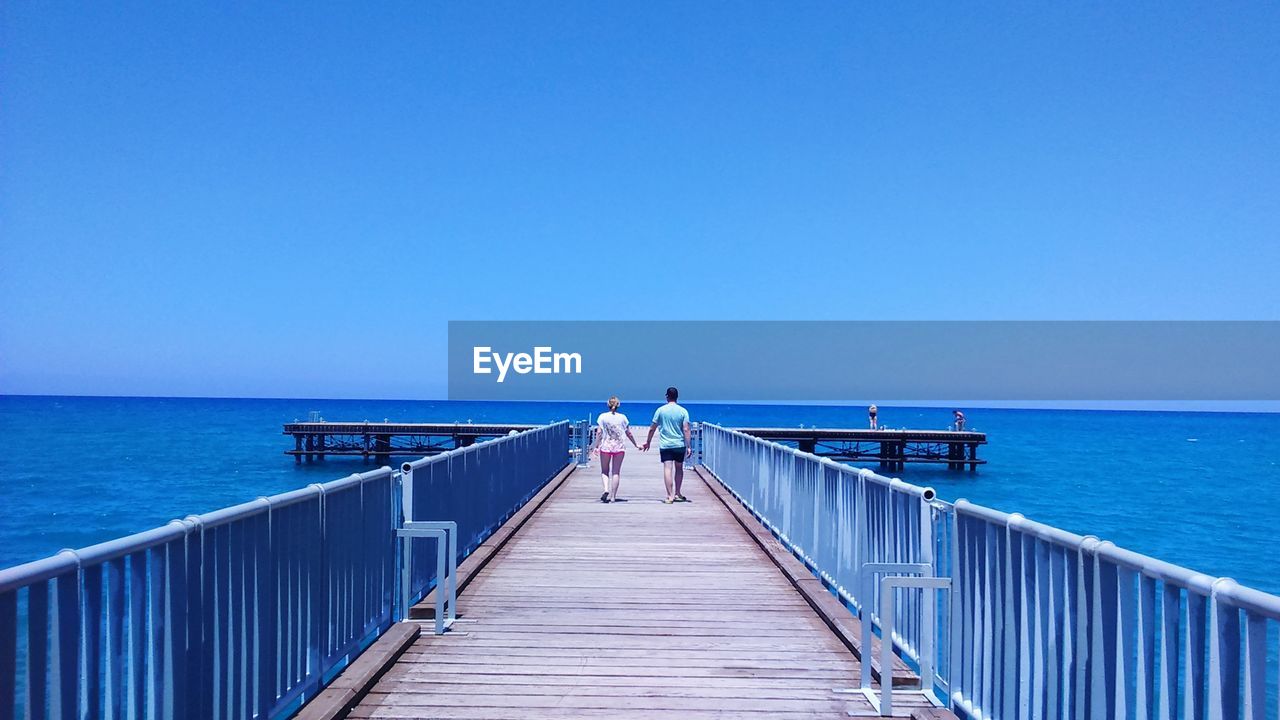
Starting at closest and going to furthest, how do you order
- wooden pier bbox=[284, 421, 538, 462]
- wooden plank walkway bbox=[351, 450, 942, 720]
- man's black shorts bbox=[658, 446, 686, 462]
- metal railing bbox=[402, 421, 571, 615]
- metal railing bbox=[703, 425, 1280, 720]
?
1. metal railing bbox=[703, 425, 1280, 720]
2. wooden plank walkway bbox=[351, 450, 942, 720]
3. metal railing bbox=[402, 421, 571, 615]
4. man's black shorts bbox=[658, 446, 686, 462]
5. wooden pier bbox=[284, 421, 538, 462]

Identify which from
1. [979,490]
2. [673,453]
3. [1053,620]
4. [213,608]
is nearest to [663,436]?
[673,453]

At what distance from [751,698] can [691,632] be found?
155cm

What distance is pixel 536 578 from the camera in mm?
9062

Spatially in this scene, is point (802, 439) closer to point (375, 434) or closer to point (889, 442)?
point (889, 442)

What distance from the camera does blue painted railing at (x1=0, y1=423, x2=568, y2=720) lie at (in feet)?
9.86

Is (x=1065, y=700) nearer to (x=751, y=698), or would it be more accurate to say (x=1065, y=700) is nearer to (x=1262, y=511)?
(x=751, y=698)

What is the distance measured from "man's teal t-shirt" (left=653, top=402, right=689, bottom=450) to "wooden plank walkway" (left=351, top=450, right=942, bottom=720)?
12.2 feet

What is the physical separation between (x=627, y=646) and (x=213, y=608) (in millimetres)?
3217

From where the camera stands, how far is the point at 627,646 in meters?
6.57

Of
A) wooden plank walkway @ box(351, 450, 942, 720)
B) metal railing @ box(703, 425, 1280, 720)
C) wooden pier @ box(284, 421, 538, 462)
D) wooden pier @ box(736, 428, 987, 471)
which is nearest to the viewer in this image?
metal railing @ box(703, 425, 1280, 720)

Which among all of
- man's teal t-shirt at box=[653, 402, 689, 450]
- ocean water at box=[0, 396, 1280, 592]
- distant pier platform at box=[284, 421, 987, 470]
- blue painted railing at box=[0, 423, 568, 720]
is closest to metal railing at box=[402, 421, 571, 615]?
blue painted railing at box=[0, 423, 568, 720]

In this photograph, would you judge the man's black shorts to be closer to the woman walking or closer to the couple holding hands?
the couple holding hands

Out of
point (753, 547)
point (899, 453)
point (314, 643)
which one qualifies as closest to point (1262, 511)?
point (899, 453)

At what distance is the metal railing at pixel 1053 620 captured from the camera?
9.67ft
